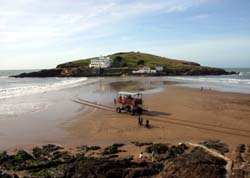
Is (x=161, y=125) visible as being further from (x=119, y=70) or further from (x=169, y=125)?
(x=119, y=70)

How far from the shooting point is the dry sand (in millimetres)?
21984

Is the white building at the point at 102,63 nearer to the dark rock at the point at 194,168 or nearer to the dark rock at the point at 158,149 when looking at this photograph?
the dark rock at the point at 158,149

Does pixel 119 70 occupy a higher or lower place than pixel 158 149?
higher

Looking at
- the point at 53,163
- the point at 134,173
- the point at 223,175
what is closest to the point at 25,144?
the point at 53,163

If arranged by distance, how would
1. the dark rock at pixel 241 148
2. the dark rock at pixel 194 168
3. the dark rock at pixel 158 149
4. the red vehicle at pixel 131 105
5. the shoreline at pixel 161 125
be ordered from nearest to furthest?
the dark rock at pixel 194 168 → the dark rock at pixel 158 149 → the dark rock at pixel 241 148 → the shoreline at pixel 161 125 → the red vehicle at pixel 131 105

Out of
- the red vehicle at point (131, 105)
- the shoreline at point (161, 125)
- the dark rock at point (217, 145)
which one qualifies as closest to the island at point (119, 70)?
the shoreline at point (161, 125)

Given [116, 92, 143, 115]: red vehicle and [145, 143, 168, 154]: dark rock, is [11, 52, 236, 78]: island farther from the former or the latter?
[145, 143, 168, 154]: dark rock

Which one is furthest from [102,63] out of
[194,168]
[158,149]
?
[194,168]

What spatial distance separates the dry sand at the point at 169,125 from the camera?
72.1 ft

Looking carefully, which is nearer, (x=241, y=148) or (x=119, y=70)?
(x=241, y=148)

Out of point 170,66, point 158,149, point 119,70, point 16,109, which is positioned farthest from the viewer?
point 170,66

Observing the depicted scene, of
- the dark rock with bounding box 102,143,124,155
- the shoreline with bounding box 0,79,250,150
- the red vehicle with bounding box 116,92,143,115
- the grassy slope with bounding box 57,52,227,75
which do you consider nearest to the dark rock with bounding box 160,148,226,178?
the dark rock with bounding box 102,143,124,155

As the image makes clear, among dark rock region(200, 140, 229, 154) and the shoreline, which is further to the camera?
the shoreline

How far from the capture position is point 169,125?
2630cm
